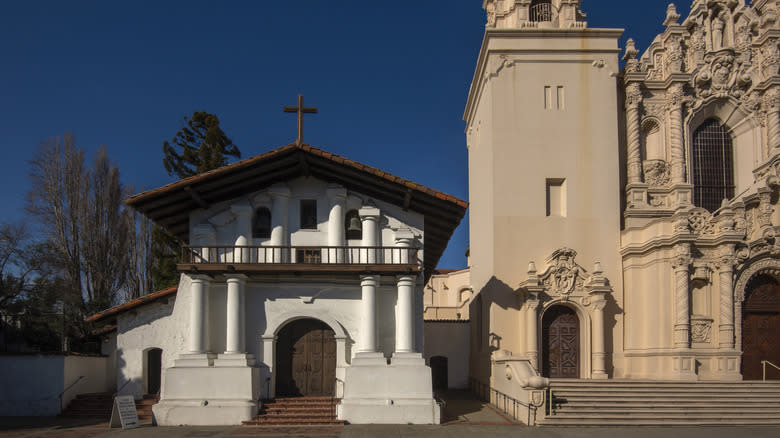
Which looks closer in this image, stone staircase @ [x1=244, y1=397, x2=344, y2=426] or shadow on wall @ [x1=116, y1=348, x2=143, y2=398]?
stone staircase @ [x1=244, y1=397, x2=344, y2=426]

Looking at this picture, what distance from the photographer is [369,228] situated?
57.3 ft

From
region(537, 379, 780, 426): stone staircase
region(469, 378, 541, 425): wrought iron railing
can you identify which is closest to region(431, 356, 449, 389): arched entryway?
region(469, 378, 541, 425): wrought iron railing

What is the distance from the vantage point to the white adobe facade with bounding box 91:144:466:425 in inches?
623

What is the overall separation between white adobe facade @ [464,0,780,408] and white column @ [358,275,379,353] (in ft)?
17.6

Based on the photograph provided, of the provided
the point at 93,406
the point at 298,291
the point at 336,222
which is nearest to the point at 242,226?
the point at 298,291

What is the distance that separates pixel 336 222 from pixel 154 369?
8.09 meters

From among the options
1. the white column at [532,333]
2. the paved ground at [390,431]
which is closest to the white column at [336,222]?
the paved ground at [390,431]

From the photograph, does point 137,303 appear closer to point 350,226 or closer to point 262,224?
point 262,224

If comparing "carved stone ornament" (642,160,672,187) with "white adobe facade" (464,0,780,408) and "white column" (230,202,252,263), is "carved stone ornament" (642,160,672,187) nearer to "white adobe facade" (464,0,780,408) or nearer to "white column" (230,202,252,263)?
"white adobe facade" (464,0,780,408)

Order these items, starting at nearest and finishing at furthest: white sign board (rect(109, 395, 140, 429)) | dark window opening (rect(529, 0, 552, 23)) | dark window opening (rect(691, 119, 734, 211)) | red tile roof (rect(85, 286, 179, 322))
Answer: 1. white sign board (rect(109, 395, 140, 429))
2. red tile roof (rect(85, 286, 179, 322))
3. dark window opening (rect(691, 119, 734, 211))
4. dark window opening (rect(529, 0, 552, 23))

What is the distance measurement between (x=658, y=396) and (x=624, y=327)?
Result: 496cm

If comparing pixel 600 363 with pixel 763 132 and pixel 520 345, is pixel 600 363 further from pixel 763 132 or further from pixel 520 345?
pixel 763 132

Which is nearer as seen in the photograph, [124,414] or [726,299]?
[124,414]

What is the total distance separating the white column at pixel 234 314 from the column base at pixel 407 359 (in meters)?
4.24
